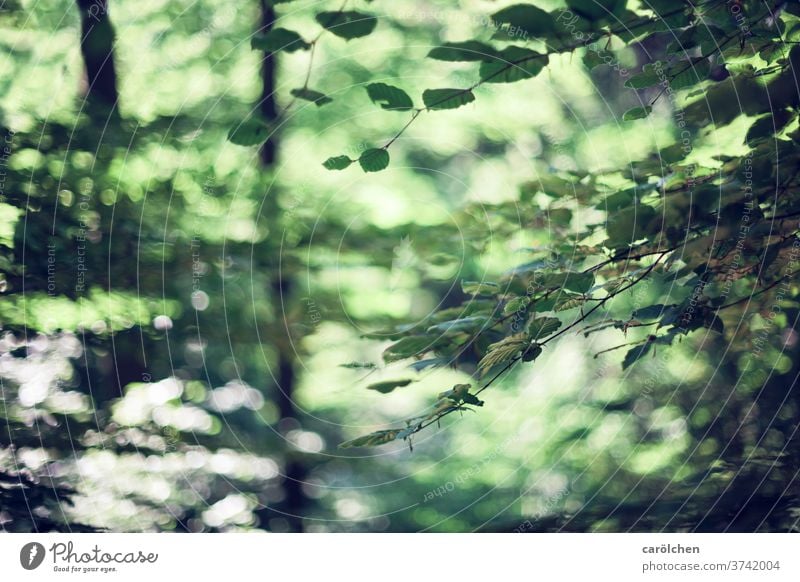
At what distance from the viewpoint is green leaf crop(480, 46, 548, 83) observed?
846 mm

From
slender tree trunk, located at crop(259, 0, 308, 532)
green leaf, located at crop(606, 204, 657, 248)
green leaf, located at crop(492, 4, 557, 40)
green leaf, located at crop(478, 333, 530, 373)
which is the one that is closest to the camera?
green leaf, located at crop(492, 4, 557, 40)

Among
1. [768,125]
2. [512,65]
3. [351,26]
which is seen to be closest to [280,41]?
[351,26]

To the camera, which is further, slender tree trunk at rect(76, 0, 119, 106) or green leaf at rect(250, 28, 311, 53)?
slender tree trunk at rect(76, 0, 119, 106)

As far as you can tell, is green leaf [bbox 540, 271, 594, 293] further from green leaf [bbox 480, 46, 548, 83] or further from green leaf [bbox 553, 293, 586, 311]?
green leaf [bbox 480, 46, 548, 83]

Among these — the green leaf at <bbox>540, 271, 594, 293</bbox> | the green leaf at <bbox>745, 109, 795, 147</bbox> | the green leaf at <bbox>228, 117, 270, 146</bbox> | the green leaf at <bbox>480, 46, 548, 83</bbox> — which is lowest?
the green leaf at <bbox>540, 271, 594, 293</bbox>

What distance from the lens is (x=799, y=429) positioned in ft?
5.43

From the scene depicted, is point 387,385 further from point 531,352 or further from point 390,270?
point 390,270

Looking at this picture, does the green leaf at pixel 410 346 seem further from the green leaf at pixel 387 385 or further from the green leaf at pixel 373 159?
the green leaf at pixel 373 159

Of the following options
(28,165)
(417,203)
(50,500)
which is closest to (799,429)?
(417,203)

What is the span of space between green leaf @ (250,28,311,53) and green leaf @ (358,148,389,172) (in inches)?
6.4

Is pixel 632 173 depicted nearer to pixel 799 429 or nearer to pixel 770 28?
pixel 770 28

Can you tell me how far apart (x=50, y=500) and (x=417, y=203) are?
1272mm

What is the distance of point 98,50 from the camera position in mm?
1653
